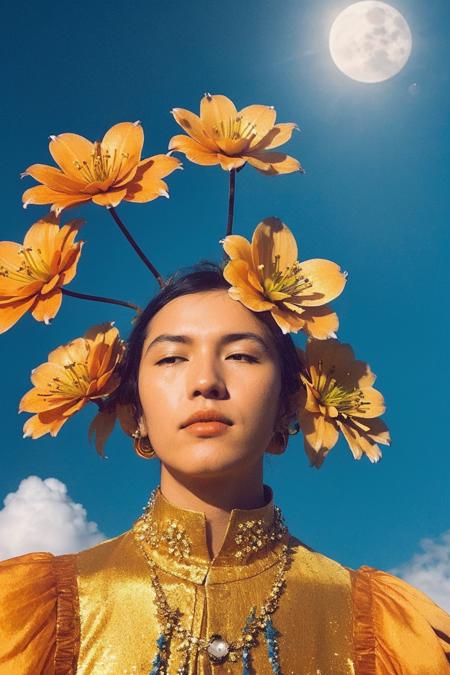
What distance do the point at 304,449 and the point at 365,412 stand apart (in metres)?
0.27

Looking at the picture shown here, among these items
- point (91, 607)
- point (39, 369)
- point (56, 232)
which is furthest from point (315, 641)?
point (56, 232)

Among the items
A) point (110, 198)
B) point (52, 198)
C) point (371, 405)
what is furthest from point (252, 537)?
point (52, 198)

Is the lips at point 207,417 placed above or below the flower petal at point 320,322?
below

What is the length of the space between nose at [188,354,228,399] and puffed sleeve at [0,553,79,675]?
722 mm

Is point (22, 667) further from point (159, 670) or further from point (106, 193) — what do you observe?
point (106, 193)

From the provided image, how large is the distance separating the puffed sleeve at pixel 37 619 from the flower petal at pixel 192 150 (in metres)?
1.44

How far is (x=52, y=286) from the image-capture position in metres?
2.64

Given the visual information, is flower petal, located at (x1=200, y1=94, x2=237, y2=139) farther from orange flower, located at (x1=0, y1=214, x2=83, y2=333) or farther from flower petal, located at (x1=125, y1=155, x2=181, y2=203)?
orange flower, located at (x1=0, y1=214, x2=83, y2=333)

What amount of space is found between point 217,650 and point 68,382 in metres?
1.02

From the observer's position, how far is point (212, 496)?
97.4 inches

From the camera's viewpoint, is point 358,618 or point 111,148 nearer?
point 358,618

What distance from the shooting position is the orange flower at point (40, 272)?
8.69 feet

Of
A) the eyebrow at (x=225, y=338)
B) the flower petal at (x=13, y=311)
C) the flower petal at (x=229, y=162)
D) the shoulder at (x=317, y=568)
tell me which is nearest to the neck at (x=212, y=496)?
the shoulder at (x=317, y=568)

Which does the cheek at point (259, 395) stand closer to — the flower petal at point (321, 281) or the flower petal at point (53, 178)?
the flower petal at point (321, 281)
